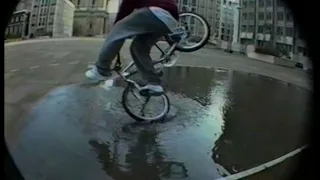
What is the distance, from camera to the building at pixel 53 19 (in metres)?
1.23

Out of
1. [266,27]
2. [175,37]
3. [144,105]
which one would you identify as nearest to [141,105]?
[144,105]

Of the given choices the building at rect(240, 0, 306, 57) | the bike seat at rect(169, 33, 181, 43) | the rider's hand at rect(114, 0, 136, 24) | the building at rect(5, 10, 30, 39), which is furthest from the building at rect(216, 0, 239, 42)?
the building at rect(5, 10, 30, 39)

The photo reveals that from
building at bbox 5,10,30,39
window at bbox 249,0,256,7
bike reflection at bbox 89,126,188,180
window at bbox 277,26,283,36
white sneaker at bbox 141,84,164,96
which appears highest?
window at bbox 249,0,256,7

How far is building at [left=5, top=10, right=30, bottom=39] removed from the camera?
945mm

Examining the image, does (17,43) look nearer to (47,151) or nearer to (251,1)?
(47,151)

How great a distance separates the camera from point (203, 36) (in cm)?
145

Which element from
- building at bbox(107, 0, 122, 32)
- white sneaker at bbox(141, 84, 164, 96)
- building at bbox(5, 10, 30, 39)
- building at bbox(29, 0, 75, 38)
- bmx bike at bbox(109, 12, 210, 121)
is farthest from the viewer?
white sneaker at bbox(141, 84, 164, 96)

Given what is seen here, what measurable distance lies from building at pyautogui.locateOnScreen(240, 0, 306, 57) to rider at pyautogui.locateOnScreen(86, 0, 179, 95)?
21 cm

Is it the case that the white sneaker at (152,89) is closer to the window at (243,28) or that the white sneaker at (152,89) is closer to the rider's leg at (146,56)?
the rider's leg at (146,56)

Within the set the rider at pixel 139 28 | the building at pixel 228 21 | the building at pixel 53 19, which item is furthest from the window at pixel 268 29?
the building at pixel 53 19

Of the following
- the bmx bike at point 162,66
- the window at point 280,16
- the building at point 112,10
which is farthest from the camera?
the bmx bike at point 162,66

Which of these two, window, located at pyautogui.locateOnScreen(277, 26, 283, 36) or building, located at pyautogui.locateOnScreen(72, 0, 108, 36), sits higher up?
building, located at pyautogui.locateOnScreen(72, 0, 108, 36)

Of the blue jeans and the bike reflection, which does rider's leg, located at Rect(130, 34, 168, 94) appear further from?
the bike reflection

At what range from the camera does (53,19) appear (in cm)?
130
